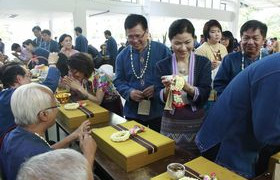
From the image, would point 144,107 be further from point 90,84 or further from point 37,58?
point 37,58

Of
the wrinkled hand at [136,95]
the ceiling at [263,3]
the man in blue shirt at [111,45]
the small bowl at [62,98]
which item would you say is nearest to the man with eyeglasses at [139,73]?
the wrinkled hand at [136,95]

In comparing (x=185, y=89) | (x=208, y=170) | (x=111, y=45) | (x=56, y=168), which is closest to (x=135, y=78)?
(x=185, y=89)

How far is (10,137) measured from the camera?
3.98ft

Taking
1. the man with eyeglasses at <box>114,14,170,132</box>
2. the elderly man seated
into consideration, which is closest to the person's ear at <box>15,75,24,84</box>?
the man with eyeglasses at <box>114,14,170,132</box>

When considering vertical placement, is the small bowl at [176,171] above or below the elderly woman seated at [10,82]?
below

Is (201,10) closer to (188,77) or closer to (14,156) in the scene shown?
(188,77)

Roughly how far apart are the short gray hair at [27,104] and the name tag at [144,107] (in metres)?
0.85

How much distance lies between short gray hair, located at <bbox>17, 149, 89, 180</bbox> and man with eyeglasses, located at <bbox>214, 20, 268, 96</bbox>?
4.53 feet

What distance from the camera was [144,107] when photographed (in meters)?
1.97

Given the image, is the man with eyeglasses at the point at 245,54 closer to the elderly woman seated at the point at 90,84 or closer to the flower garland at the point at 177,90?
the flower garland at the point at 177,90

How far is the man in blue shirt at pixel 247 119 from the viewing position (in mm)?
926

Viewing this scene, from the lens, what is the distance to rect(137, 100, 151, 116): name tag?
1.96m

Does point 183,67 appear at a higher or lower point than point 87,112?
higher

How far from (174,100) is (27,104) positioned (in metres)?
0.80
